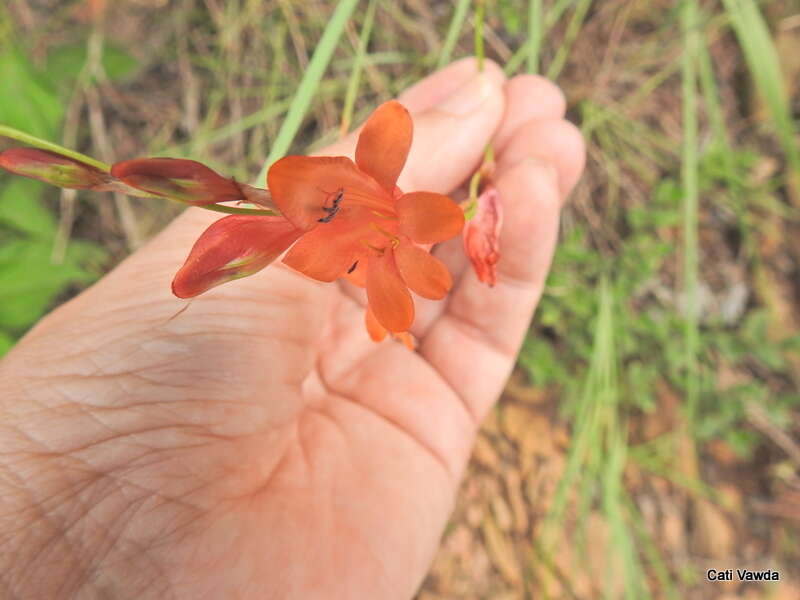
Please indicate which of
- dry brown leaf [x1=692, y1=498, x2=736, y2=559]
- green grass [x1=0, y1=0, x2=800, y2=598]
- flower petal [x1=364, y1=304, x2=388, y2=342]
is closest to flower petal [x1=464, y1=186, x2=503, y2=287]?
flower petal [x1=364, y1=304, x2=388, y2=342]

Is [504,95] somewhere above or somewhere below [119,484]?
above

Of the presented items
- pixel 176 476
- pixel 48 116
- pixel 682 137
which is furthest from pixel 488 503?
pixel 48 116

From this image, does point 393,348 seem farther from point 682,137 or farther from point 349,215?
point 682,137

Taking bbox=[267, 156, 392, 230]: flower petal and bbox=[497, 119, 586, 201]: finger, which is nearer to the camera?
bbox=[267, 156, 392, 230]: flower petal

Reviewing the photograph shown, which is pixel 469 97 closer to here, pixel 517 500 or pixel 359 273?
pixel 359 273

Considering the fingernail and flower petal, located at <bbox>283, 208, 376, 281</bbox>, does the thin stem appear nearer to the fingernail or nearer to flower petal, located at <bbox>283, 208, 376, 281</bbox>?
flower petal, located at <bbox>283, 208, 376, 281</bbox>

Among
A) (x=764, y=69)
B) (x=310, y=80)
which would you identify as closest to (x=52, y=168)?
(x=310, y=80)
